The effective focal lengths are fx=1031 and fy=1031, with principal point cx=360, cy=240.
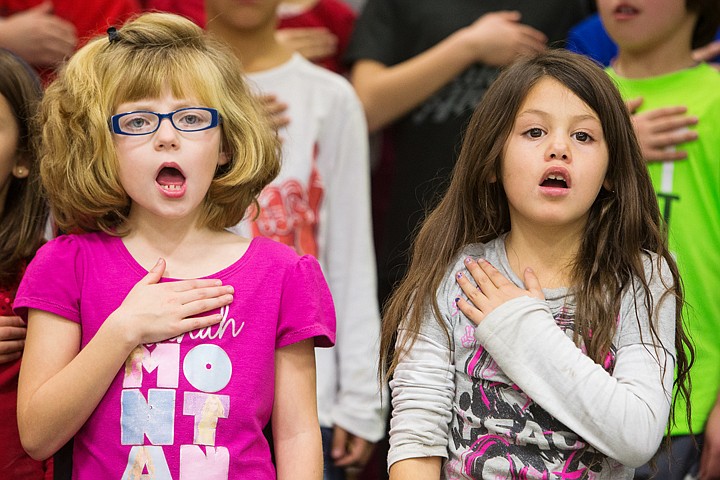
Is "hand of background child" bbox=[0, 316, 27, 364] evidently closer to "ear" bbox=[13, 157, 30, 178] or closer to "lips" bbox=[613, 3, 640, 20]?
"ear" bbox=[13, 157, 30, 178]

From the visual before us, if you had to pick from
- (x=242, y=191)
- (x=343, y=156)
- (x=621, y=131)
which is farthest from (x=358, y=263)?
(x=621, y=131)

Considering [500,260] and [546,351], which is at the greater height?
[500,260]

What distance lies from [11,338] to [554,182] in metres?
1.08

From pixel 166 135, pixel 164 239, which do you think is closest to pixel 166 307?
pixel 164 239

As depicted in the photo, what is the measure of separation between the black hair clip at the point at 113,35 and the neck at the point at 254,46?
0.86 metres

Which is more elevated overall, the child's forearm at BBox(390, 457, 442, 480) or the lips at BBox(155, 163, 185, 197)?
the lips at BBox(155, 163, 185, 197)

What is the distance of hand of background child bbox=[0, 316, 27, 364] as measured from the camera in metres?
1.99

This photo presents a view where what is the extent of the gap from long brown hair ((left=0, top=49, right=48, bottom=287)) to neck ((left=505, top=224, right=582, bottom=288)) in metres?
0.98

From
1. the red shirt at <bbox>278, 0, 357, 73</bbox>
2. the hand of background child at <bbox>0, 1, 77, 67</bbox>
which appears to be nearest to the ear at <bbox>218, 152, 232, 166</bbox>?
the hand of background child at <bbox>0, 1, 77, 67</bbox>

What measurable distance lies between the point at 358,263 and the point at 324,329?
89cm

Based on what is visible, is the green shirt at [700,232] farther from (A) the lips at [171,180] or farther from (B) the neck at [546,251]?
(A) the lips at [171,180]

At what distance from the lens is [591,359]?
1.76 meters

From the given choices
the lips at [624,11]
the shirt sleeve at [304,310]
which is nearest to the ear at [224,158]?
the shirt sleeve at [304,310]

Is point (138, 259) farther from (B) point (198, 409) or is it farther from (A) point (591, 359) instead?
(A) point (591, 359)
